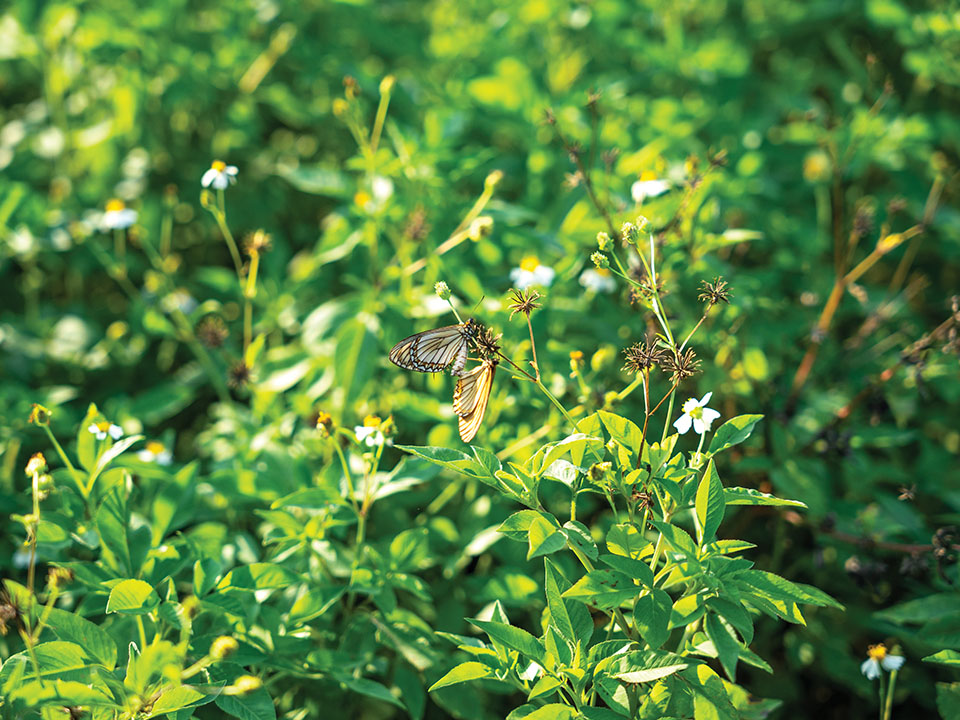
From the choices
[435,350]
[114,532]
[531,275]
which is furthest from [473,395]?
[114,532]

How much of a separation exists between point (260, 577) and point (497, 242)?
3.52ft

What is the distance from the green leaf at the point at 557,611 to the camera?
1.32 meters

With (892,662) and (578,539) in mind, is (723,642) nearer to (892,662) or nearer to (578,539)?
(578,539)

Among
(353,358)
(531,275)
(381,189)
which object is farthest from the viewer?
(381,189)

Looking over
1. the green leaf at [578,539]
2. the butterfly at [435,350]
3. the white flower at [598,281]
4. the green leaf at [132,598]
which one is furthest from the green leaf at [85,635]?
the white flower at [598,281]

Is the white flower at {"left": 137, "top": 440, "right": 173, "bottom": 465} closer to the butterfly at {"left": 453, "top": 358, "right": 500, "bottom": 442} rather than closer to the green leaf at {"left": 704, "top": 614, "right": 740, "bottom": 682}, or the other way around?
the butterfly at {"left": 453, "top": 358, "right": 500, "bottom": 442}

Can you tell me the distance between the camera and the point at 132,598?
134cm

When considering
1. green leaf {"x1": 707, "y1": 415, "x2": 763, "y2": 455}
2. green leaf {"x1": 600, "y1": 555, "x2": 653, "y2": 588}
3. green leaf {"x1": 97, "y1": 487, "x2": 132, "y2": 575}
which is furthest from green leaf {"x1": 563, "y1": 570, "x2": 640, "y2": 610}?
green leaf {"x1": 97, "y1": 487, "x2": 132, "y2": 575}

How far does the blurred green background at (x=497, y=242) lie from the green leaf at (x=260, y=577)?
0.93ft

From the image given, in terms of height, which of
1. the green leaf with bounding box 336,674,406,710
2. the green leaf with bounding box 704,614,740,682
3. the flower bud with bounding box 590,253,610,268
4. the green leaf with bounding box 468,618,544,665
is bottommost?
the green leaf with bounding box 336,674,406,710

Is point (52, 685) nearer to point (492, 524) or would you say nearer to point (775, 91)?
point (492, 524)

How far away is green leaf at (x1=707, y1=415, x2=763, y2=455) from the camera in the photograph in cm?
133

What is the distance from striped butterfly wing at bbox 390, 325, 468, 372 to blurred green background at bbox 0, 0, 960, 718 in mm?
348

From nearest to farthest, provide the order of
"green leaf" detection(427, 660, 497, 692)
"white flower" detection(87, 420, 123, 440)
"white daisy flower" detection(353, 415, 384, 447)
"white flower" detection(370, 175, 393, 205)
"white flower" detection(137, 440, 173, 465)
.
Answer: "green leaf" detection(427, 660, 497, 692)
"white daisy flower" detection(353, 415, 384, 447)
"white flower" detection(87, 420, 123, 440)
"white flower" detection(137, 440, 173, 465)
"white flower" detection(370, 175, 393, 205)
